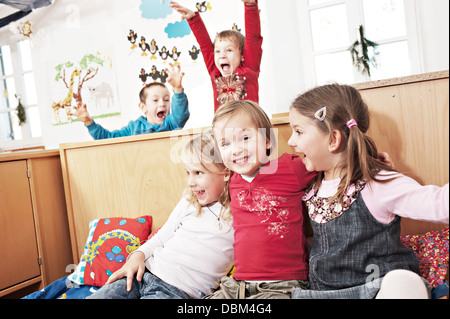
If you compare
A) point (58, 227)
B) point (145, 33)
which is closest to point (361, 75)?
point (145, 33)

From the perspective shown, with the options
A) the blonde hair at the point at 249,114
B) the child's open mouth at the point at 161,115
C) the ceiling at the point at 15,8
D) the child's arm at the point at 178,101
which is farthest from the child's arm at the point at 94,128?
the blonde hair at the point at 249,114

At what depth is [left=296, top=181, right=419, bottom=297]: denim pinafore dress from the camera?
73 centimetres

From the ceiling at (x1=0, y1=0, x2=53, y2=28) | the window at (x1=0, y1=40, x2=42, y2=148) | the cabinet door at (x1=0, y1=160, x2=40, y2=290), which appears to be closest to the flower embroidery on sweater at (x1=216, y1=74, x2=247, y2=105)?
the cabinet door at (x1=0, y1=160, x2=40, y2=290)

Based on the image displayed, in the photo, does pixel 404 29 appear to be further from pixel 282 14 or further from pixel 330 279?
pixel 330 279

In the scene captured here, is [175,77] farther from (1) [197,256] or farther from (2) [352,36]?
(1) [197,256]

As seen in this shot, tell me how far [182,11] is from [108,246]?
85cm

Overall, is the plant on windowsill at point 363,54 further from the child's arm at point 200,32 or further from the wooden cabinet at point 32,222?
the wooden cabinet at point 32,222

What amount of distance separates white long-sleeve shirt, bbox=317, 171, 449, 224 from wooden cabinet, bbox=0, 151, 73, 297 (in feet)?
3.72

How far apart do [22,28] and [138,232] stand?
1.21 metres

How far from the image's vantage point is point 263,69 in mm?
1304

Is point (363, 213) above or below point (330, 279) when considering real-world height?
above

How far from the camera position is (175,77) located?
1648 millimetres

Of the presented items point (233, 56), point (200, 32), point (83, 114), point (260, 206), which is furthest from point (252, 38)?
point (83, 114)
